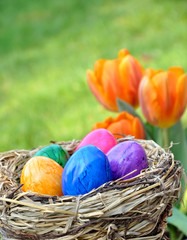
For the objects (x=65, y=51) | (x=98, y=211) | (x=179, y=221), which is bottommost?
(x=179, y=221)

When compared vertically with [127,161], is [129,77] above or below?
above

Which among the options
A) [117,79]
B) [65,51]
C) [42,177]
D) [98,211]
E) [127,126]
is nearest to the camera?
[98,211]

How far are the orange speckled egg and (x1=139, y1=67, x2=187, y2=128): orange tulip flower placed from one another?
34cm

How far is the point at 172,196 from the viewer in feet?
2.27

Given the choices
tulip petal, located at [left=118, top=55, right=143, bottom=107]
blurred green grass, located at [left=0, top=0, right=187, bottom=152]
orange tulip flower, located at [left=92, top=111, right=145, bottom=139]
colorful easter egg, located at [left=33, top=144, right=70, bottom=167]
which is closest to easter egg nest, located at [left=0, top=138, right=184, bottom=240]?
colorful easter egg, located at [left=33, top=144, right=70, bottom=167]

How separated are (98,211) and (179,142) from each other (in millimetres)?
471

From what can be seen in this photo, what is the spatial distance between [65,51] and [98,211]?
2.53 meters

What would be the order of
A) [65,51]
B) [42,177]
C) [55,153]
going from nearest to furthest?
[42,177]
[55,153]
[65,51]

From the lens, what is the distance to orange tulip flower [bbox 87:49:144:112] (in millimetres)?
1099

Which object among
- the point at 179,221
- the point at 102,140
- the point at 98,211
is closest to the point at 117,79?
the point at 102,140

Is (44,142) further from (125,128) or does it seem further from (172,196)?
(172,196)

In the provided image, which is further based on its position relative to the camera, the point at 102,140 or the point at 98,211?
the point at 102,140

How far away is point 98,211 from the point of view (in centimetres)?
63

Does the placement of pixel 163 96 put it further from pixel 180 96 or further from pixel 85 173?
pixel 85 173
